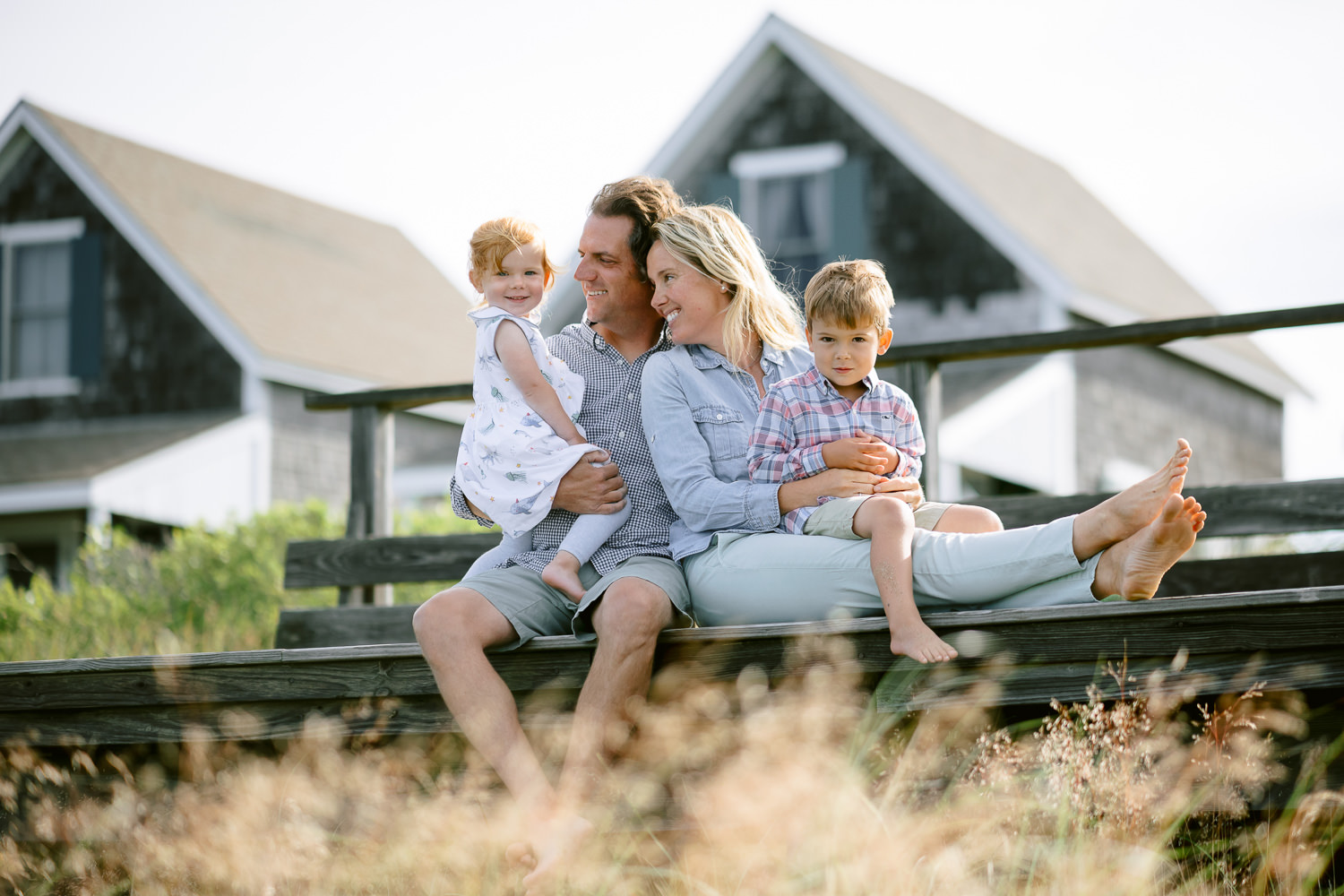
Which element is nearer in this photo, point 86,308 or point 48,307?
point 86,308

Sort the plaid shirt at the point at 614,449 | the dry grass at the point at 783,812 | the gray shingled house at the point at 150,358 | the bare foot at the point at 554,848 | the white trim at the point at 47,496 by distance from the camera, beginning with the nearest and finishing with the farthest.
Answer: the dry grass at the point at 783,812 → the bare foot at the point at 554,848 → the plaid shirt at the point at 614,449 → the white trim at the point at 47,496 → the gray shingled house at the point at 150,358

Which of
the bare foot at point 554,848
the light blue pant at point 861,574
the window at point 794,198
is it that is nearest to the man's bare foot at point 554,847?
the bare foot at point 554,848

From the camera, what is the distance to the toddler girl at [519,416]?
335cm

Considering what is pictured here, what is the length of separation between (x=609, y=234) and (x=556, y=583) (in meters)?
0.97

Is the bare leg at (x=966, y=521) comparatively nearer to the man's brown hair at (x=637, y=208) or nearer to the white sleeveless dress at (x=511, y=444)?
the white sleeveless dress at (x=511, y=444)

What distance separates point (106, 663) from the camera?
3.54 metres

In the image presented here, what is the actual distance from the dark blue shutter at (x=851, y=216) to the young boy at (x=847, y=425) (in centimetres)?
954

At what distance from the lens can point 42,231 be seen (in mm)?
14609

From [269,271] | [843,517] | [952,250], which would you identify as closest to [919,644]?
[843,517]

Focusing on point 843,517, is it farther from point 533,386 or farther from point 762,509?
point 533,386

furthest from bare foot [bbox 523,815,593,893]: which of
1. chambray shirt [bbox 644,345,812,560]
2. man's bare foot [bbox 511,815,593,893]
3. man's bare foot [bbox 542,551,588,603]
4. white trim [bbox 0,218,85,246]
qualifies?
white trim [bbox 0,218,85,246]

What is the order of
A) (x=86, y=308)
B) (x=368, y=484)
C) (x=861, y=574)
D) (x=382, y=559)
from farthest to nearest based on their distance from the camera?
(x=86, y=308) < (x=368, y=484) < (x=382, y=559) < (x=861, y=574)

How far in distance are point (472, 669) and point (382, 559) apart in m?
1.91

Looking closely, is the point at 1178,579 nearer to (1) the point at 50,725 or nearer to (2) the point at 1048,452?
(1) the point at 50,725
